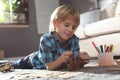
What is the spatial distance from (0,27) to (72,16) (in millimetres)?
2826

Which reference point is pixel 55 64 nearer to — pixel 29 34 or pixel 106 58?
pixel 106 58

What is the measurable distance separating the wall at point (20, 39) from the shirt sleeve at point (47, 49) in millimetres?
2767

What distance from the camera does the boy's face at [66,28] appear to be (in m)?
1.21

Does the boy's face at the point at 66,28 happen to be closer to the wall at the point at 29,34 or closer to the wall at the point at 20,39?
the wall at the point at 29,34

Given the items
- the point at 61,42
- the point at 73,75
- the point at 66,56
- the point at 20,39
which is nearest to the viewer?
the point at 73,75

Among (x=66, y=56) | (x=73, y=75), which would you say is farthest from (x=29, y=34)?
(x=73, y=75)

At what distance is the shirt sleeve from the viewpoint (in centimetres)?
120

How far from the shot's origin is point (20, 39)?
4074 millimetres

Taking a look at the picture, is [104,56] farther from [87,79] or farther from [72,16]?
[87,79]

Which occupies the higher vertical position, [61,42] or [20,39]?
[61,42]

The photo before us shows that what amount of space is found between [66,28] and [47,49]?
135 mm

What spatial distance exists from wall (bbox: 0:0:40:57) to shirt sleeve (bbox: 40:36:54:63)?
2.77 m

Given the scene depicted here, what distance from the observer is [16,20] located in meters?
4.08

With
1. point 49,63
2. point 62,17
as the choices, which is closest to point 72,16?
point 62,17
